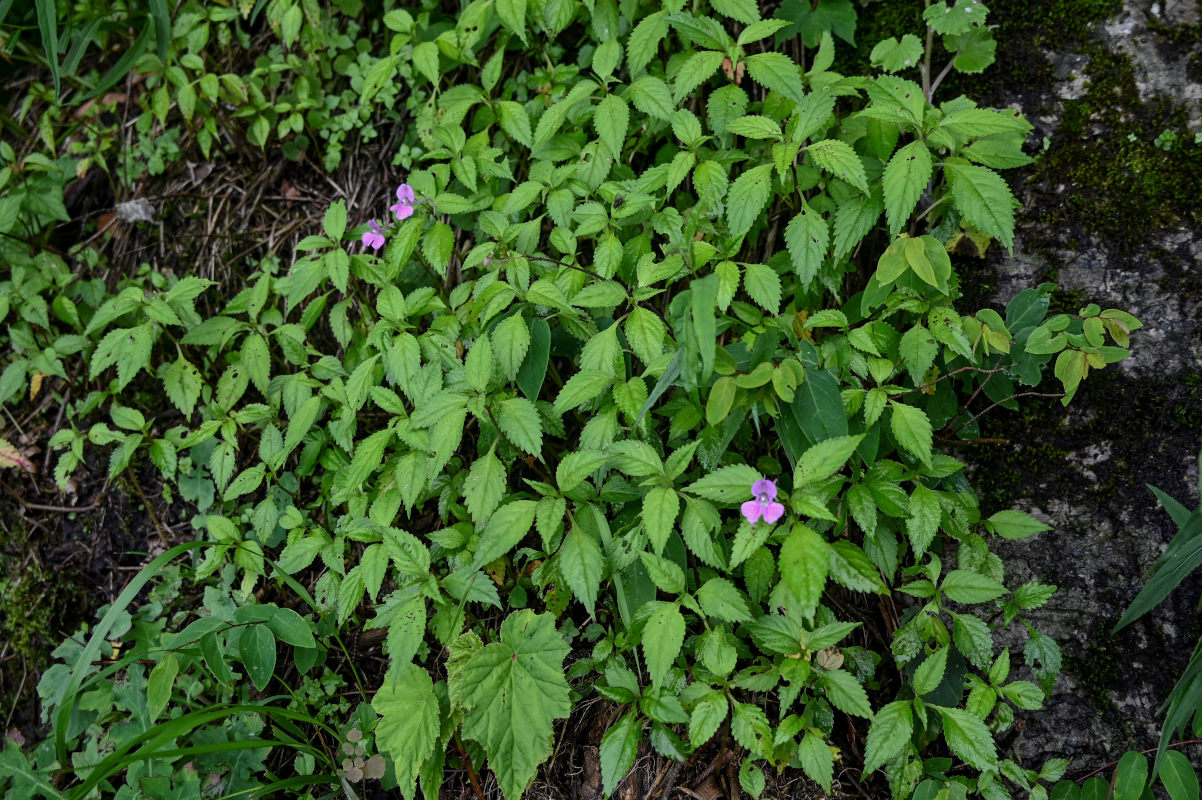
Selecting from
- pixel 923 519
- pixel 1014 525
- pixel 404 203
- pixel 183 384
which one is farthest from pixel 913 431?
pixel 183 384

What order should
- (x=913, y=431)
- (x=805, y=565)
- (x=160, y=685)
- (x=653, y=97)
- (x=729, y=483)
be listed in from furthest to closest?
(x=653, y=97), (x=160, y=685), (x=913, y=431), (x=729, y=483), (x=805, y=565)

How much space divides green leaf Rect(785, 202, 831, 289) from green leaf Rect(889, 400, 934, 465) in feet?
1.32

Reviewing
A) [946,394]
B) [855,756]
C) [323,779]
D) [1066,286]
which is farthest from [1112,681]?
[323,779]

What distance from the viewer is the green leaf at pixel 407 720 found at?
1.74 metres

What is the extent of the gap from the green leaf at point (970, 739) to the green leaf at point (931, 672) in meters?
0.05

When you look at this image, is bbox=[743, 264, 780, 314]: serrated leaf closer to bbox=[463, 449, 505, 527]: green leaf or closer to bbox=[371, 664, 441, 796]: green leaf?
bbox=[463, 449, 505, 527]: green leaf

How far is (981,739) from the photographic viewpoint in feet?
5.46

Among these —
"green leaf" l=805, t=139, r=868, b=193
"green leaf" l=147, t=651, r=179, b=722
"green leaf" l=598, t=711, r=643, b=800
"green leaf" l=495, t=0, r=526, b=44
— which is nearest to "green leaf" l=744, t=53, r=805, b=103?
"green leaf" l=805, t=139, r=868, b=193

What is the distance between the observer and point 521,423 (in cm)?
184

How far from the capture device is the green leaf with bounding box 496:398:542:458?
182 cm

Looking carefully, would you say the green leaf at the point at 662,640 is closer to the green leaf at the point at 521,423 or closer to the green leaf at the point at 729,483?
the green leaf at the point at 729,483

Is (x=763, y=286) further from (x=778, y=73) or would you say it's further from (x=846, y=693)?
(x=846, y=693)

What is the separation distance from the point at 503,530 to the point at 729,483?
1.81ft

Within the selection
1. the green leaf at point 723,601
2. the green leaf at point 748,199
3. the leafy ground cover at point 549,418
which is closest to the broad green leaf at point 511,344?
the leafy ground cover at point 549,418
